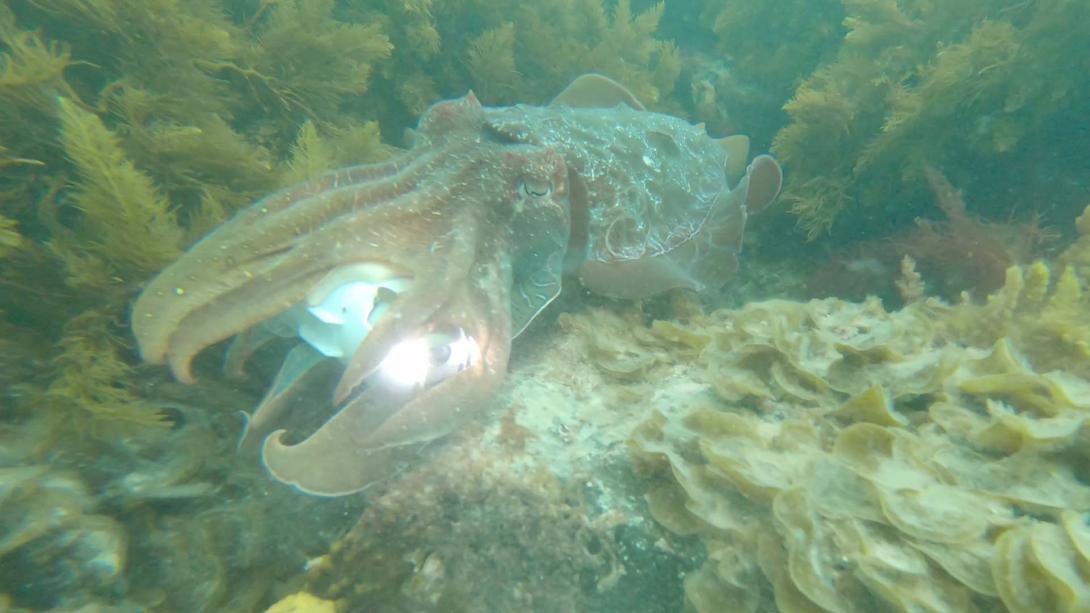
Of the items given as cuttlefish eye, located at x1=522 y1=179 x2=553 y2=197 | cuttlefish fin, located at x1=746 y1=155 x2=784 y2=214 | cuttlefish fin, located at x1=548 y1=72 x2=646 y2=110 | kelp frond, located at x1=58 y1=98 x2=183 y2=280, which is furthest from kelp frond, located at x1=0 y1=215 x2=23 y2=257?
cuttlefish fin, located at x1=746 y1=155 x2=784 y2=214

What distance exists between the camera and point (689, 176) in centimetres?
421

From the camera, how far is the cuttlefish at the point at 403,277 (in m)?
2.18

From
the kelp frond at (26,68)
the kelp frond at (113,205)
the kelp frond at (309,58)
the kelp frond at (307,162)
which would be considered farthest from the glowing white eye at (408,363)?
the kelp frond at (309,58)

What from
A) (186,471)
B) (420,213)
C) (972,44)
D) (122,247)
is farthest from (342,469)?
(972,44)

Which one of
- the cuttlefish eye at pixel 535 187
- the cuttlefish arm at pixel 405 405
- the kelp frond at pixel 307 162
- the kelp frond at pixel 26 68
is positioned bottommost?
the cuttlefish arm at pixel 405 405

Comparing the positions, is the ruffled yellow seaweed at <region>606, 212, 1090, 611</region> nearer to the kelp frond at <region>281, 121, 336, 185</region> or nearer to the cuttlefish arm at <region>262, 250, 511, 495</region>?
the cuttlefish arm at <region>262, 250, 511, 495</region>

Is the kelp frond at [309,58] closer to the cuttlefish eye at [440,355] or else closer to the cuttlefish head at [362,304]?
the cuttlefish head at [362,304]

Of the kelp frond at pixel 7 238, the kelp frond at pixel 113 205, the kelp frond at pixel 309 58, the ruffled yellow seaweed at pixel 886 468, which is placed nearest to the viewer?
the ruffled yellow seaweed at pixel 886 468

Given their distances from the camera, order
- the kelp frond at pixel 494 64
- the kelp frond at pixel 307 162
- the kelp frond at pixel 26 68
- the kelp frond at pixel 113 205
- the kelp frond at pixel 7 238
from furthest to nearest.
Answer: the kelp frond at pixel 494 64, the kelp frond at pixel 307 162, the kelp frond at pixel 26 68, the kelp frond at pixel 113 205, the kelp frond at pixel 7 238

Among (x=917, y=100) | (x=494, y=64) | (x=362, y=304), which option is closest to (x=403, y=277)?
(x=362, y=304)

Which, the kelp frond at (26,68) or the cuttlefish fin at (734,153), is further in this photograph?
the cuttlefish fin at (734,153)

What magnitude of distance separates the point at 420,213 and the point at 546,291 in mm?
775

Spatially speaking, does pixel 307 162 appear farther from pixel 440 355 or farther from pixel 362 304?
pixel 440 355

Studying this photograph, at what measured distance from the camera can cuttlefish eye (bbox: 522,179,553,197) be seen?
9.70ft
